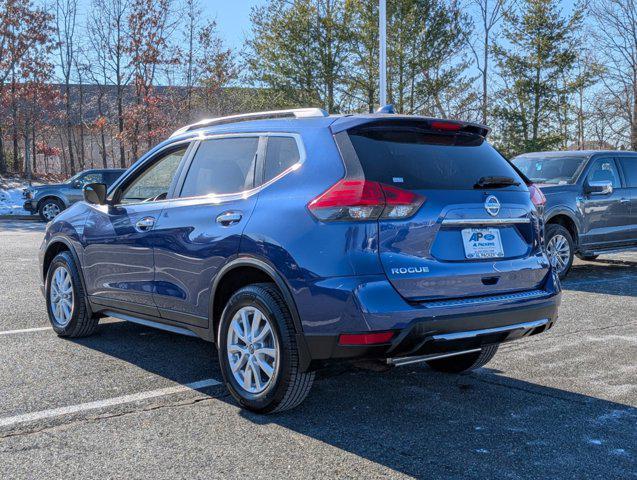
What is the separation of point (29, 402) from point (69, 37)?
1537 inches

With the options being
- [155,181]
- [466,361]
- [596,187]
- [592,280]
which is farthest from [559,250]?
[155,181]

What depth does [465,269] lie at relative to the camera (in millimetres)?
4059

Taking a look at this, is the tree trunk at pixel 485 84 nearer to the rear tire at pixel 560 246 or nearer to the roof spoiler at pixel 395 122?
the rear tire at pixel 560 246

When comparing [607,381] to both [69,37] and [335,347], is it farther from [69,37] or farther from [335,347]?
[69,37]

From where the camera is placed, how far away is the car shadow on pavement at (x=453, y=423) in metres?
3.56

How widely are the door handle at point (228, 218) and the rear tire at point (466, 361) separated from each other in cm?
195

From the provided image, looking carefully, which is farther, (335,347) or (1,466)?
(335,347)

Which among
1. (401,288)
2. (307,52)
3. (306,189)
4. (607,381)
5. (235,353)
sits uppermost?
(307,52)

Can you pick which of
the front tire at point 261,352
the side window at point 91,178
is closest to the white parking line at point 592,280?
the front tire at point 261,352

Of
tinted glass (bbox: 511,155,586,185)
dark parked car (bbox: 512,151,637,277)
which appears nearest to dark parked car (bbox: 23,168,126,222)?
tinted glass (bbox: 511,155,586,185)

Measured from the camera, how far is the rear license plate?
163 inches

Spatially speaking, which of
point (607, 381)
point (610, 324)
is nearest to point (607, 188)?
point (610, 324)

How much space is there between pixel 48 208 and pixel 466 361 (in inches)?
810

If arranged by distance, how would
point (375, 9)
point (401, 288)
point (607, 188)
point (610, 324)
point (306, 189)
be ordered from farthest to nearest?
point (375, 9) < point (607, 188) < point (610, 324) < point (306, 189) < point (401, 288)
